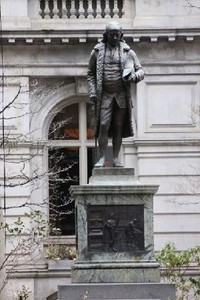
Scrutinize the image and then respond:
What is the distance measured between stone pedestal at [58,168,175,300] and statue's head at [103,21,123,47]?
7.48 feet

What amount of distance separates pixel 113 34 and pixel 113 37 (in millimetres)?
54

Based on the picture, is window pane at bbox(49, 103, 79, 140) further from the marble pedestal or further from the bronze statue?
the marble pedestal

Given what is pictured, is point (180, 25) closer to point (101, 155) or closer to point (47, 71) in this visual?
point (47, 71)

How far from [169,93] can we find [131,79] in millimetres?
10086

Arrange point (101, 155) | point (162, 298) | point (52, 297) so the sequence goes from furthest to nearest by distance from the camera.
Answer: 1. point (52, 297)
2. point (101, 155)
3. point (162, 298)

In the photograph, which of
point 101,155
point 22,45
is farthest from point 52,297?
point 101,155

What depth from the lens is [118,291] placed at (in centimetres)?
1806

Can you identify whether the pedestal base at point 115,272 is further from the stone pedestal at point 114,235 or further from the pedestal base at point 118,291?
the pedestal base at point 118,291

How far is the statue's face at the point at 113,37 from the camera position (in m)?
19.1

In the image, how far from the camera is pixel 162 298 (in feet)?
59.0

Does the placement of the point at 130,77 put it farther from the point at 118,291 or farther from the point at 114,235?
the point at 118,291

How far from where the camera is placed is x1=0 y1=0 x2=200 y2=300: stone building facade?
28.5 metres

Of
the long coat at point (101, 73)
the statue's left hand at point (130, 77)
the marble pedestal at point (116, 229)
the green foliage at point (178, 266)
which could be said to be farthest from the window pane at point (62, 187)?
the marble pedestal at point (116, 229)

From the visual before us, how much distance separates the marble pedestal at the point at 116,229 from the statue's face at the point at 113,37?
7.52ft
